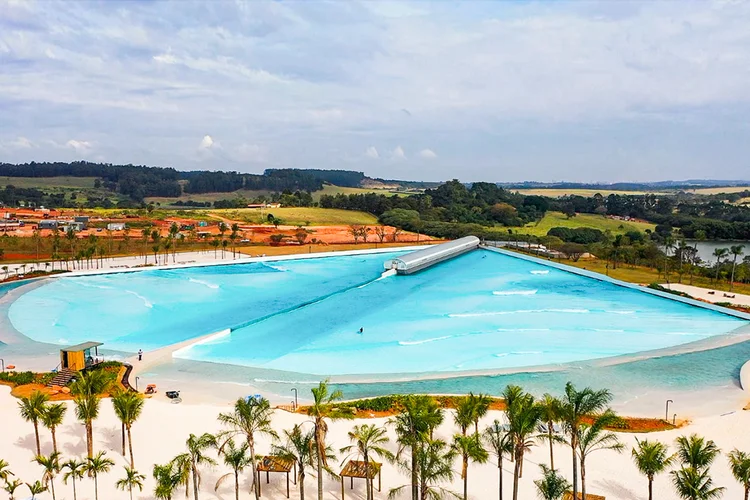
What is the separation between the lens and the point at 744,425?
2269 cm

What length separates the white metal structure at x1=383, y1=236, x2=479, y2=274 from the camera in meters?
62.0

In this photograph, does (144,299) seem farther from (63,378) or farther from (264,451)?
(264,451)

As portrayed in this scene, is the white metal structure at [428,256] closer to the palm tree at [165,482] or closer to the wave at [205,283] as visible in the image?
the wave at [205,283]

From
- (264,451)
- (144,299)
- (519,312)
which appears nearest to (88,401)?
(264,451)

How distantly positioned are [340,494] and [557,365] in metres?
18.1

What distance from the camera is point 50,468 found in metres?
16.3

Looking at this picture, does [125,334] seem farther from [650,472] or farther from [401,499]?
[650,472]

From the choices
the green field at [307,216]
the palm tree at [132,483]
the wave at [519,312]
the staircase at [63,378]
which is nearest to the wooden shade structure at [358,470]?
the palm tree at [132,483]

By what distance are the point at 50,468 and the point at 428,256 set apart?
174 ft

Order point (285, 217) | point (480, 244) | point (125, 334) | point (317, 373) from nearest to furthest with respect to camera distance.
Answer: point (317, 373), point (125, 334), point (480, 244), point (285, 217)

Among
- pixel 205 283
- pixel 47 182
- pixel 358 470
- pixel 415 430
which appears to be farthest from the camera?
pixel 47 182

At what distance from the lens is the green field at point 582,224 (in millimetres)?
108312

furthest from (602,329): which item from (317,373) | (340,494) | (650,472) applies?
(340,494)

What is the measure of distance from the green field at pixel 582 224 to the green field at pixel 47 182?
14638cm
